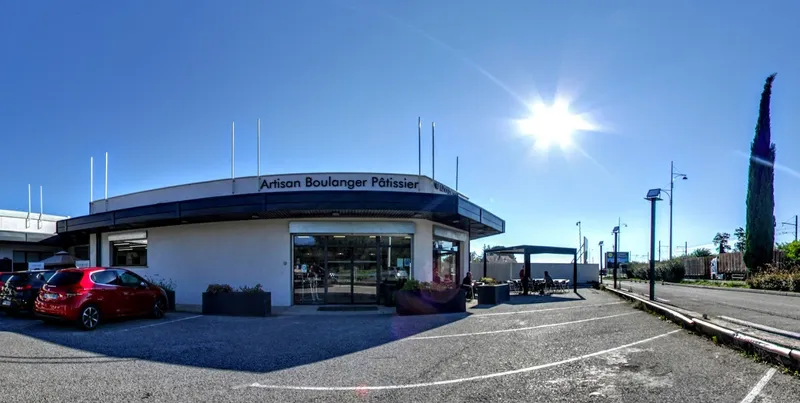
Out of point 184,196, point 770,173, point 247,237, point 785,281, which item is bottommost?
point 785,281

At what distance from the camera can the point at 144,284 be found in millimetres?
13195

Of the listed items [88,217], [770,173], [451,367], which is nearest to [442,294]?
[451,367]

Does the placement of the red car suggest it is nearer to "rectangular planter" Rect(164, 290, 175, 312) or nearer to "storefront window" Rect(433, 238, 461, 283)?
"rectangular planter" Rect(164, 290, 175, 312)

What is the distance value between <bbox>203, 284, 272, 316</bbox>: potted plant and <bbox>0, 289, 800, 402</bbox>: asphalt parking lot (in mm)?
1857

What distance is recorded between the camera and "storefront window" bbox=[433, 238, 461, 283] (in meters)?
18.8

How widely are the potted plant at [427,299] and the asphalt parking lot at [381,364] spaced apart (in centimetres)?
212

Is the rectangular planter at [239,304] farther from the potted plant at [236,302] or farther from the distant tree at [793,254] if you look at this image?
the distant tree at [793,254]

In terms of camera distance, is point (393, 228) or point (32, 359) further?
point (393, 228)

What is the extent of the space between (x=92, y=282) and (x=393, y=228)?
8.86m

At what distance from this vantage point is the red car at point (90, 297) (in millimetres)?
10930

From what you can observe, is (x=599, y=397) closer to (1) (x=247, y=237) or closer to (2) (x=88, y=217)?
(1) (x=247, y=237)

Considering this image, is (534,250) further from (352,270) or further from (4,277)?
(4,277)

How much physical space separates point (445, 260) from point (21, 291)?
1403cm

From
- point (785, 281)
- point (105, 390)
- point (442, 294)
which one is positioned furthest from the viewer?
point (785, 281)
